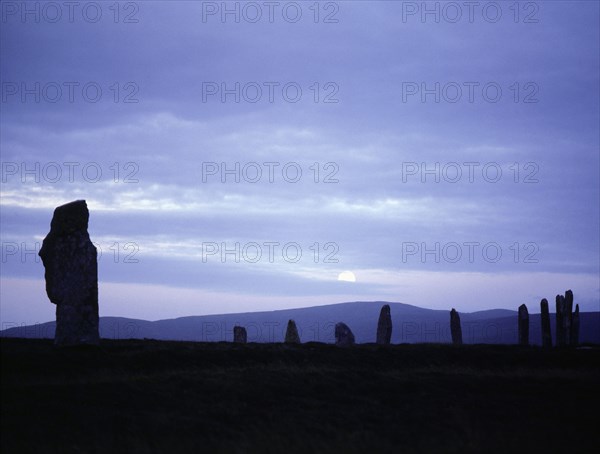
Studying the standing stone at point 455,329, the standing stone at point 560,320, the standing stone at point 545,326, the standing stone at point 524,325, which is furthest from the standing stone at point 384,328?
the standing stone at point 560,320

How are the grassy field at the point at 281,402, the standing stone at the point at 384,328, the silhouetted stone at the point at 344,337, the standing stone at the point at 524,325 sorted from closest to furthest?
the grassy field at the point at 281,402 < the silhouetted stone at the point at 344,337 < the standing stone at the point at 384,328 < the standing stone at the point at 524,325

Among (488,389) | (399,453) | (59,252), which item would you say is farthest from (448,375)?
(59,252)

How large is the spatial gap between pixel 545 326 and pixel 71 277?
3251 centimetres

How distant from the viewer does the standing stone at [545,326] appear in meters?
45.0

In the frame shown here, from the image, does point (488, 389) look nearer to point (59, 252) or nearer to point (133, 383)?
point (133, 383)

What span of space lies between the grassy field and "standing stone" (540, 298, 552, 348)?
1336cm

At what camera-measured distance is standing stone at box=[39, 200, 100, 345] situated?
1135 inches

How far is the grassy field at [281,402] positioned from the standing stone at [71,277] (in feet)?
4.95

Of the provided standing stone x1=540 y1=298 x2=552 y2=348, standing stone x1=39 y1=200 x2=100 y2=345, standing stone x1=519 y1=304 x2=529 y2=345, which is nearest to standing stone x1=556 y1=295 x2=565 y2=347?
standing stone x1=540 y1=298 x2=552 y2=348

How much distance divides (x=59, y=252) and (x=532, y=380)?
68.1ft

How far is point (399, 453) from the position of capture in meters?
15.6

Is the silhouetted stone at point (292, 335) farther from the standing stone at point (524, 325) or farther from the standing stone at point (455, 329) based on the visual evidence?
the standing stone at point (524, 325)

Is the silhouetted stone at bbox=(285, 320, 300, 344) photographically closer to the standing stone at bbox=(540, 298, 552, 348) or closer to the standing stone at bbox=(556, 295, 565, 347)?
the standing stone at bbox=(540, 298, 552, 348)

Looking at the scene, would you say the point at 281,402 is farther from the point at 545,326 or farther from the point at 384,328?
the point at 545,326
